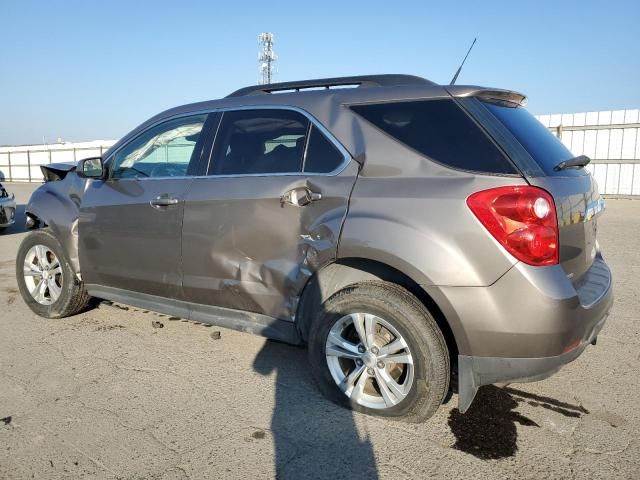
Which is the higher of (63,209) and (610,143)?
(610,143)

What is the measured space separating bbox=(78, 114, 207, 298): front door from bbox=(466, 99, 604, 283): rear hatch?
6.69 feet

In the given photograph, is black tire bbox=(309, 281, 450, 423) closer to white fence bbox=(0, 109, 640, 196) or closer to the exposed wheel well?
the exposed wheel well

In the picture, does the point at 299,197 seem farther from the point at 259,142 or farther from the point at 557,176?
the point at 557,176

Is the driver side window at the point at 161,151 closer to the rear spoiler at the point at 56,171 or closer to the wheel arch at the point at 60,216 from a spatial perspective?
the wheel arch at the point at 60,216

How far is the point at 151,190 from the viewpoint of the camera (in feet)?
11.8

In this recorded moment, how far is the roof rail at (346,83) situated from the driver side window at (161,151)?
48cm

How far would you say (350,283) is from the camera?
2832 millimetres

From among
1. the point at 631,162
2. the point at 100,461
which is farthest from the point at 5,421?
the point at 631,162

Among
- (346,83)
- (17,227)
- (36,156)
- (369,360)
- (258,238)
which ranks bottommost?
(17,227)

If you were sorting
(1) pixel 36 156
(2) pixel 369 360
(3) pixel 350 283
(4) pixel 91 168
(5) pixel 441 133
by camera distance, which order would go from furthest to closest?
(1) pixel 36 156 → (4) pixel 91 168 → (3) pixel 350 283 → (2) pixel 369 360 → (5) pixel 441 133

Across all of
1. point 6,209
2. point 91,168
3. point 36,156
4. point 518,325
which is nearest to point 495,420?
point 518,325

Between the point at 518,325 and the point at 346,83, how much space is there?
5.94ft

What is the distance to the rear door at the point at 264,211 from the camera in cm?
283

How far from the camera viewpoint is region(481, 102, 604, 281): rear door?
7.84ft
